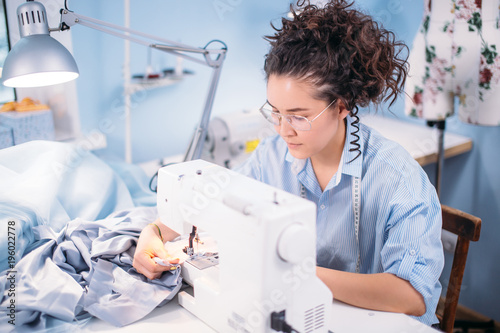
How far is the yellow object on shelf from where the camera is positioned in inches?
76.3

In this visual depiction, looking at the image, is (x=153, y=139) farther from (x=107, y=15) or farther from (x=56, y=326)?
(x=56, y=326)

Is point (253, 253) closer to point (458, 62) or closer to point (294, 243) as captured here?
point (294, 243)

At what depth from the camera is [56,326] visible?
112cm

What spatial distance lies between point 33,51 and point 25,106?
0.93 metres

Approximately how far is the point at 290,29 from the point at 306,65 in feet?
0.56

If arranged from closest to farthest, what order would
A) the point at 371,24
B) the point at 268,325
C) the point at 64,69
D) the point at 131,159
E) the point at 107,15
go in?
the point at 268,325
the point at 64,69
the point at 371,24
the point at 107,15
the point at 131,159

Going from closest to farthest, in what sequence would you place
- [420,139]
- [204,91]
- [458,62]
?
[458,62]
[420,139]
[204,91]

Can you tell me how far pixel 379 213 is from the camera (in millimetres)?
1384

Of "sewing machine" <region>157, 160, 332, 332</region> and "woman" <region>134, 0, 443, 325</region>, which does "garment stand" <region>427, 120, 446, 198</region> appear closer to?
"woman" <region>134, 0, 443, 325</region>

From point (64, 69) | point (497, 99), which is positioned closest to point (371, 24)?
point (64, 69)

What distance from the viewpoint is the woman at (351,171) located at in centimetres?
121

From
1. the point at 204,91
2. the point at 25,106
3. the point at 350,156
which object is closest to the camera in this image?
the point at 350,156

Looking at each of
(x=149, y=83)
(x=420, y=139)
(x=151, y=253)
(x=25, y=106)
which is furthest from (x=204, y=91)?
(x=151, y=253)

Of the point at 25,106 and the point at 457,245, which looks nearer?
the point at 457,245
